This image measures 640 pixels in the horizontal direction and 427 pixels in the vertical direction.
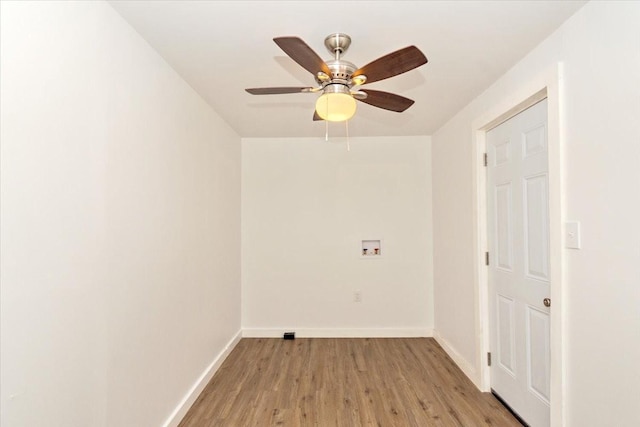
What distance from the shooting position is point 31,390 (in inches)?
42.0

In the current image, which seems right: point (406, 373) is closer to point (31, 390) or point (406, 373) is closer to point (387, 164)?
point (387, 164)

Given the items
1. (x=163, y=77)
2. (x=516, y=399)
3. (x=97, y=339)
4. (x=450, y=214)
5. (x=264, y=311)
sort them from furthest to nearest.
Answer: (x=264, y=311) → (x=450, y=214) → (x=516, y=399) → (x=163, y=77) → (x=97, y=339)

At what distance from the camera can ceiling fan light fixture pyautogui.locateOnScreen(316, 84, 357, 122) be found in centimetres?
149

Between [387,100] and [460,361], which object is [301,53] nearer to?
[387,100]

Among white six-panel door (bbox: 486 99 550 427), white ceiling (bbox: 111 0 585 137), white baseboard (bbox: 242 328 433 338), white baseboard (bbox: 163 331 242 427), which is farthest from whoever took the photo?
white baseboard (bbox: 242 328 433 338)

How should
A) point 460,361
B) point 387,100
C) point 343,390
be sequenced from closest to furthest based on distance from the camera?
point 387,100, point 343,390, point 460,361

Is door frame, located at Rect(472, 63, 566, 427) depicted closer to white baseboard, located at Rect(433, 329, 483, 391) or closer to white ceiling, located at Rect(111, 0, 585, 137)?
white ceiling, located at Rect(111, 0, 585, 137)

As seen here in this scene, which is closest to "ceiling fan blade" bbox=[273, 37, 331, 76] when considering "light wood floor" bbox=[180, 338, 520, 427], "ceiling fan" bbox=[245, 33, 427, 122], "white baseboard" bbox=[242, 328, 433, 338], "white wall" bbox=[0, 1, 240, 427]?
"ceiling fan" bbox=[245, 33, 427, 122]

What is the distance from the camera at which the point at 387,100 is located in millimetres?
1794

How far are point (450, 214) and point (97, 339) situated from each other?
2.97m

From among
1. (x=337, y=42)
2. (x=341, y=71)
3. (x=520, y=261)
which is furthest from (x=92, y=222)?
(x=520, y=261)

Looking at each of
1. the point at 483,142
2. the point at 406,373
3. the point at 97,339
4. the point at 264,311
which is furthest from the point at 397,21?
the point at 264,311

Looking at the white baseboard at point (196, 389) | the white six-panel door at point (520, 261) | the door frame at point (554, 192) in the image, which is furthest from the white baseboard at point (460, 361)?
the white baseboard at point (196, 389)

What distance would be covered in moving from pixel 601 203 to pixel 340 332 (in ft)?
9.50
